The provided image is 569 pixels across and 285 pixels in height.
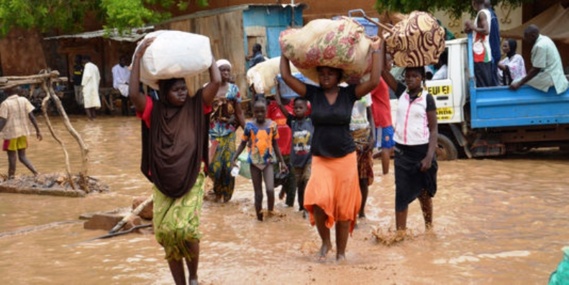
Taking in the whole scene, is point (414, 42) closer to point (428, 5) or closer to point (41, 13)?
point (428, 5)

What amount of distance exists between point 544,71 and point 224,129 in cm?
466

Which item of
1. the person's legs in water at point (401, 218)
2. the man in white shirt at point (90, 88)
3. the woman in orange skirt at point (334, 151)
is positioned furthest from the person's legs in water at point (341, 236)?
the man in white shirt at point (90, 88)

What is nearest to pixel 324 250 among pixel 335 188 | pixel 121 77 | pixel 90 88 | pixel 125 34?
pixel 335 188

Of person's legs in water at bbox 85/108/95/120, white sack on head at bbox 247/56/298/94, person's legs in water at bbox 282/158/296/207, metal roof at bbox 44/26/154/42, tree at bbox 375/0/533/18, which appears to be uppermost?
tree at bbox 375/0/533/18

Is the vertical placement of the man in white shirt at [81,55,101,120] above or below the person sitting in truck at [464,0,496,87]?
below

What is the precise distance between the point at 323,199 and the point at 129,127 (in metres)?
13.8

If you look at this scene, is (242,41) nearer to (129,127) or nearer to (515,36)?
(129,127)

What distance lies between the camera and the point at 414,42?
6309 mm

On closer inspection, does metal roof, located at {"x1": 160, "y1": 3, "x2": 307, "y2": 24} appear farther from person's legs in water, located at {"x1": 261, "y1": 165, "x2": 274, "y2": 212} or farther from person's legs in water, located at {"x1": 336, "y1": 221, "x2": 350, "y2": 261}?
person's legs in water, located at {"x1": 336, "y1": 221, "x2": 350, "y2": 261}

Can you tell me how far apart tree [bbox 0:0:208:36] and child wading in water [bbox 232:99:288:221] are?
1267 centimetres

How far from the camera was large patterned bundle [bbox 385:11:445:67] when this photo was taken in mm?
6293

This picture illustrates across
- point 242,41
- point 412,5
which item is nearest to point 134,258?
point 412,5

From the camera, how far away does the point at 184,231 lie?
196 inches

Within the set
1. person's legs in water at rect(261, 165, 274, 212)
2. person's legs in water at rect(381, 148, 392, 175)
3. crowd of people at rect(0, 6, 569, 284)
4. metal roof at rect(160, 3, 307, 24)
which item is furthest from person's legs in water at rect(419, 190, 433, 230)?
metal roof at rect(160, 3, 307, 24)
